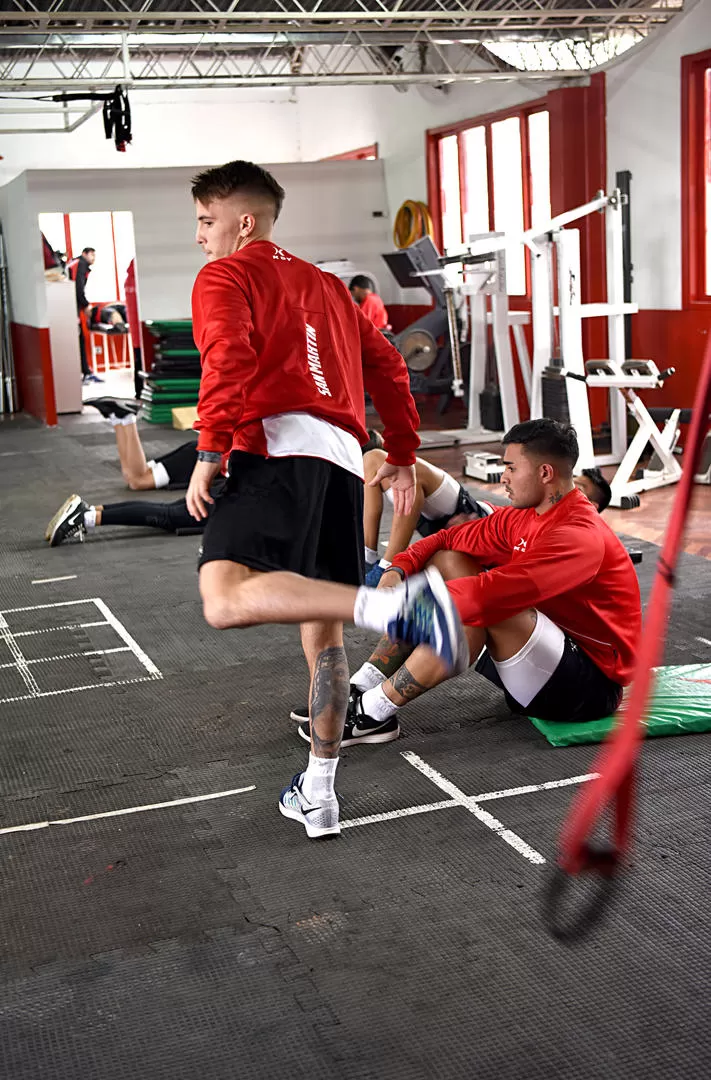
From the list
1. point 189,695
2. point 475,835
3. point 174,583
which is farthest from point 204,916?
point 174,583

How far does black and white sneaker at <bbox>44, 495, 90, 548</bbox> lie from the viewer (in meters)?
6.64

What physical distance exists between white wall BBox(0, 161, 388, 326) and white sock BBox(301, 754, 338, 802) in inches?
409

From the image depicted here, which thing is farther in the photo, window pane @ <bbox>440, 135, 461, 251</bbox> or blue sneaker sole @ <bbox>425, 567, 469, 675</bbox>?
window pane @ <bbox>440, 135, 461, 251</bbox>

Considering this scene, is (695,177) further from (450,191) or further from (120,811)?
(120,811)

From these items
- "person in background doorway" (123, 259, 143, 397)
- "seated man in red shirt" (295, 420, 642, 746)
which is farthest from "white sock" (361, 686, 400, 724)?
"person in background doorway" (123, 259, 143, 397)

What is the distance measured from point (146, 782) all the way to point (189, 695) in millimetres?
745

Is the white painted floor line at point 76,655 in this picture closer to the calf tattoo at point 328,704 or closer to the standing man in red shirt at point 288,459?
the standing man in red shirt at point 288,459

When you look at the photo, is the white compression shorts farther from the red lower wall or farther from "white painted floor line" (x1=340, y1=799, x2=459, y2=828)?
the red lower wall

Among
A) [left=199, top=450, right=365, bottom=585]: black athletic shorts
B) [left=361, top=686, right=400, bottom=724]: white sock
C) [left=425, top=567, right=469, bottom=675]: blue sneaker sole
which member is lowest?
[left=361, top=686, right=400, bottom=724]: white sock

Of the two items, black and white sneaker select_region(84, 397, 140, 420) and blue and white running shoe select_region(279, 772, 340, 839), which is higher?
black and white sneaker select_region(84, 397, 140, 420)

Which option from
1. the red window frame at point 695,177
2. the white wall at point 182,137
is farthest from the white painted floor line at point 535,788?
the white wall at point 182,137

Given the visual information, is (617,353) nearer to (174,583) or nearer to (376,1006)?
(174,583)

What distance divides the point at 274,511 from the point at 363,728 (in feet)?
3.64

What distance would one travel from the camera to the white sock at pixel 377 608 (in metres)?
2.32
